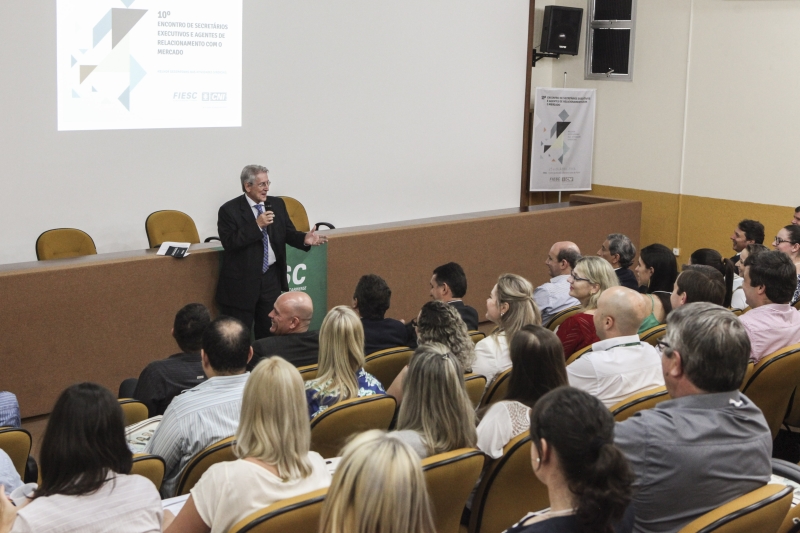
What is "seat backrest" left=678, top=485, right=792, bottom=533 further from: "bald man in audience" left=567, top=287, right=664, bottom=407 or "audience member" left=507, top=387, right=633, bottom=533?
"bald man in audience" left=567, top=287, right=664, bottom=407

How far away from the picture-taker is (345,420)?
284 cm

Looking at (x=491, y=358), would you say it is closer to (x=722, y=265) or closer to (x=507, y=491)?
(x=507, y=491)

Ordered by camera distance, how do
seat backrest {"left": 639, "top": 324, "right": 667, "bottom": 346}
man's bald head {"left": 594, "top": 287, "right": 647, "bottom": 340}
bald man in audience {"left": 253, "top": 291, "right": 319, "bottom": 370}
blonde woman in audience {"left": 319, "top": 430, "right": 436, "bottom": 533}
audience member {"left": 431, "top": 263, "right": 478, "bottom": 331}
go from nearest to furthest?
blonde woman in audience {"left": 319, "top": 430, "right": 436, "bottom": 533} < man's bald head {"left": 594, "top": 287, "right": 647, "bottom": 340} < bald man in audience {"left": 253, "top": 291, "right": 319, "bottom": 370} < seat backrest {"left": 639, "top": 324, "right": 667, "bottom": 346} < audience member {"left": 431, "top": 263, "right": 478, "bottom": 331}

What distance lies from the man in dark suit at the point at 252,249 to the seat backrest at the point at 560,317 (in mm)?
1875

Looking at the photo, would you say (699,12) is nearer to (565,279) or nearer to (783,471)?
(565,279)

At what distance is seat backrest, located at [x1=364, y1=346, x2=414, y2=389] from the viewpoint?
3.65 m

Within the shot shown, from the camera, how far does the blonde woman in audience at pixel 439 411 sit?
2428mm

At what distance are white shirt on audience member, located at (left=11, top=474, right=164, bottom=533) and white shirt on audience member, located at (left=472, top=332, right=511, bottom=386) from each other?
1744 mm

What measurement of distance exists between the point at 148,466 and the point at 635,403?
160 centimetres

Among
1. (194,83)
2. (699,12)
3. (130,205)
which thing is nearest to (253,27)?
(194,83)

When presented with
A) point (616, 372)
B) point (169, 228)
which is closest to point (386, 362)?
point (616, 372)

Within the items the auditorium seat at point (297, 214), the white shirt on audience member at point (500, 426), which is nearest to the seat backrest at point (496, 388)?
the white shirt on audience member at point (500, 426)

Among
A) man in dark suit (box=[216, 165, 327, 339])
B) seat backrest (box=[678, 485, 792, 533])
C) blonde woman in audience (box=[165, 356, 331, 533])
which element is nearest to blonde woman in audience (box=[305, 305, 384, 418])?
blonde woman in audience (box=[165, 356, 331, 533])

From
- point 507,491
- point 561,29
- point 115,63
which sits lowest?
point 507,491
